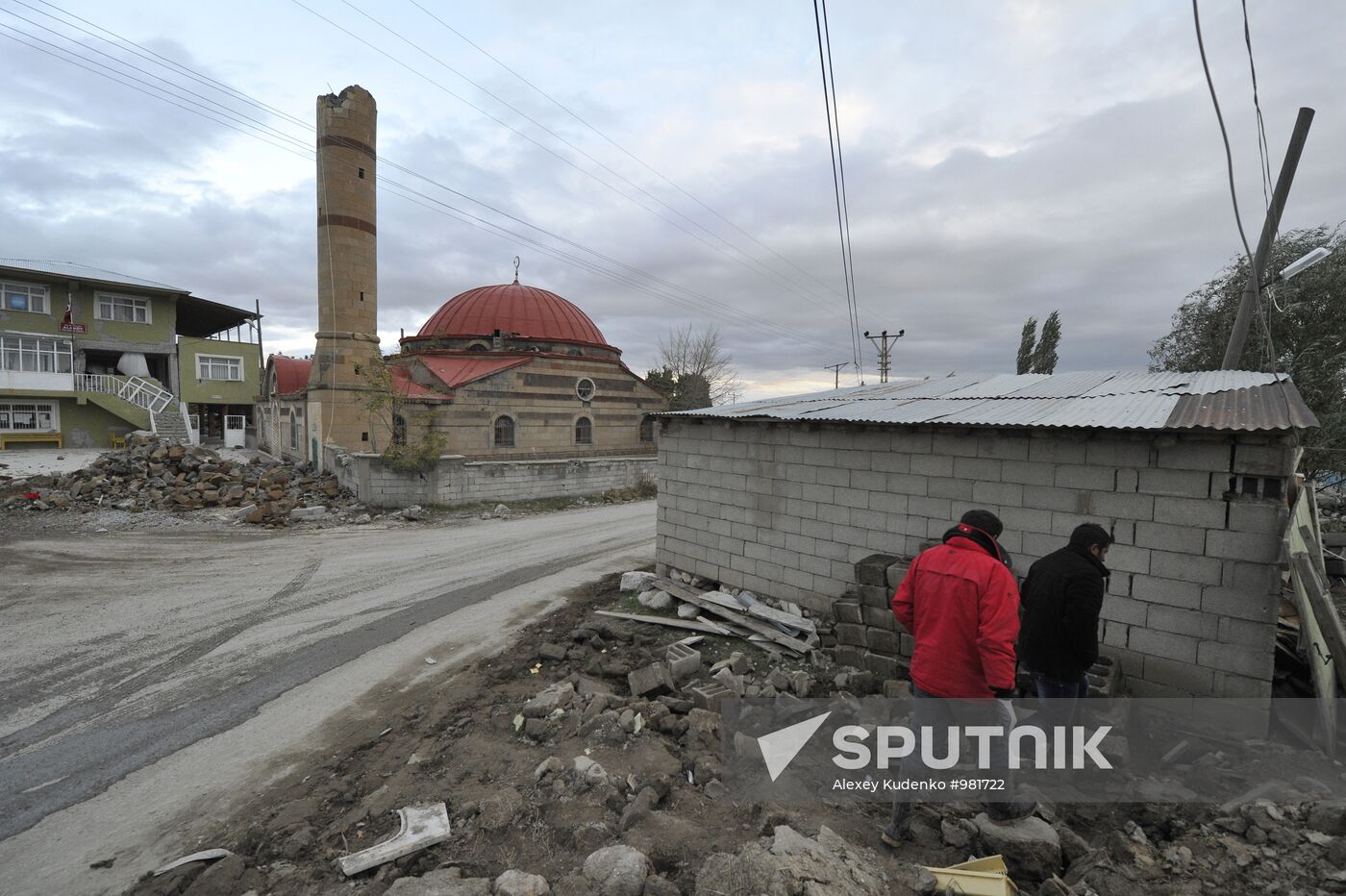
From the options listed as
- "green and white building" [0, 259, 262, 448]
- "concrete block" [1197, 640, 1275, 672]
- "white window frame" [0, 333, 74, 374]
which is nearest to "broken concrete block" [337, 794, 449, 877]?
"concrete block" [1197, 640, 1275, 672]

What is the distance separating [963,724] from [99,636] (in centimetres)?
993

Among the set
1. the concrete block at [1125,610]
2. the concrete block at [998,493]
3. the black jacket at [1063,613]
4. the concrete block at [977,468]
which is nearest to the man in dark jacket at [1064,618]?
the black jacket at [1063,613]

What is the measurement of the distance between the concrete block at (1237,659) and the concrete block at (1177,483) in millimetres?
1246

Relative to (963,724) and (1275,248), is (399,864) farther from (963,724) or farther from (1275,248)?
(1275,248)

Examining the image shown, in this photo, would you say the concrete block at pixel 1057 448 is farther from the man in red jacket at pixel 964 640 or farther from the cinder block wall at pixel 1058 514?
the man in red jacket at pixel 964 640

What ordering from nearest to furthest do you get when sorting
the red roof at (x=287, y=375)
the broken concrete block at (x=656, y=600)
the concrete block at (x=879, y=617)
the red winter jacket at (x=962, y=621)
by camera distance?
the red winter jacket at (x=962, y=621) < the concrete block at (x=879, y=617) < the broken concrete block at (x=656, y=600) < the red roof at (x=287, y=375)

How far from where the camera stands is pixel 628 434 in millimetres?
27672

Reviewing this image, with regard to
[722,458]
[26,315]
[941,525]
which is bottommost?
[941,525]

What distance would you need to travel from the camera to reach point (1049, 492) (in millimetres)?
5559

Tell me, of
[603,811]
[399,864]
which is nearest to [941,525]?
[603,811]

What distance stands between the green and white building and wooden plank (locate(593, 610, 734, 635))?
90.5 feet

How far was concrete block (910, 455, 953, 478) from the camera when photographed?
6.25 m

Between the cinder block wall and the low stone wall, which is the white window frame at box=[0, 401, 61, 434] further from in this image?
the cinder block wall

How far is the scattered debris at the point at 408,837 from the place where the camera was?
329 centimetres
